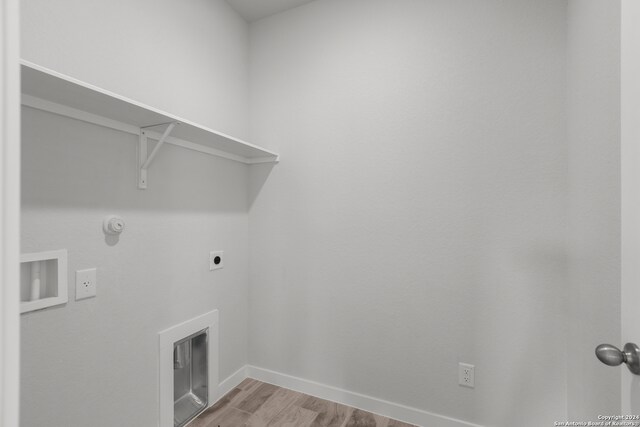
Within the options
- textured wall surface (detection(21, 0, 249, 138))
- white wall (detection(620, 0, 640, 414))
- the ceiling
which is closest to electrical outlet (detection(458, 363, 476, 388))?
white wall (detection(620, 0, 640, 414))

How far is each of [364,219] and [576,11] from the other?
1.32m

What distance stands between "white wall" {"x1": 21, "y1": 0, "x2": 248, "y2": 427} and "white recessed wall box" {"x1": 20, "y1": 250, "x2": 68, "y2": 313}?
33 millimetres

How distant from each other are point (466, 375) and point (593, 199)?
41.2 inches

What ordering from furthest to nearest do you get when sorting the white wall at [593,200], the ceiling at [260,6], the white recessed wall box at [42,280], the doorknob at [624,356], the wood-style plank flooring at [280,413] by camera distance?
the ceiling at [260,6] → the wood-style plank flooring at [280,413] → the white recessed wall box at [42,280] → the white wall at [593,200] → the doorknob at [624,356]

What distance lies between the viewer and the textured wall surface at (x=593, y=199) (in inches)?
33.5

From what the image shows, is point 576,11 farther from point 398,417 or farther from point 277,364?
point 277,364

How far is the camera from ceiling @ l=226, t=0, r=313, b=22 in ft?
6.35

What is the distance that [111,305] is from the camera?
50.5 inches

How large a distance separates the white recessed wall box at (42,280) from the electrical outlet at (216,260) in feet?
2.45

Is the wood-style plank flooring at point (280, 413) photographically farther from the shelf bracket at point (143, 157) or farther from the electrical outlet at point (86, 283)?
the shelf bracket at point (143, 157)

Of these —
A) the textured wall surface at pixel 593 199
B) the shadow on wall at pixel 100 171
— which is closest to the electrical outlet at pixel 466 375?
the textured wall surface at pixel 593 199

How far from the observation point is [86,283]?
1183 mm

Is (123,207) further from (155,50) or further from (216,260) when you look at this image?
(155,50)
